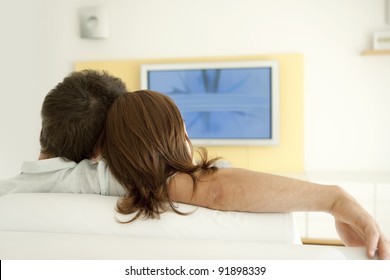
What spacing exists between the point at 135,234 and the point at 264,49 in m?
3.43

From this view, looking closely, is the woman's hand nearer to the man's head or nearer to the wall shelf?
the man's head

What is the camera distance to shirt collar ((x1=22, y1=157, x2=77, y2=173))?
3.58ft

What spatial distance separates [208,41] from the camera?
13.8 feet

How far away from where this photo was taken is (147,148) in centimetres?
97

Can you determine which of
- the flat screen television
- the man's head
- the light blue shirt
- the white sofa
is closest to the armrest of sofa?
the white sofa

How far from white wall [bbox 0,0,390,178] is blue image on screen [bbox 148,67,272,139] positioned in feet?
0.77

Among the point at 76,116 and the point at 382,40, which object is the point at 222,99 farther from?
the point at 76,116

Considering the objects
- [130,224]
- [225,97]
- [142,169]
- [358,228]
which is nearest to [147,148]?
[142,169]

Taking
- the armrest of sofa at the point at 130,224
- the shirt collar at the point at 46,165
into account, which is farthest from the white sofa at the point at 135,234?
the shirt collar at the point at 46,165

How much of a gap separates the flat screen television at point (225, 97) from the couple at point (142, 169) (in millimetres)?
2903

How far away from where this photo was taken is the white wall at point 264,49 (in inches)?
155
